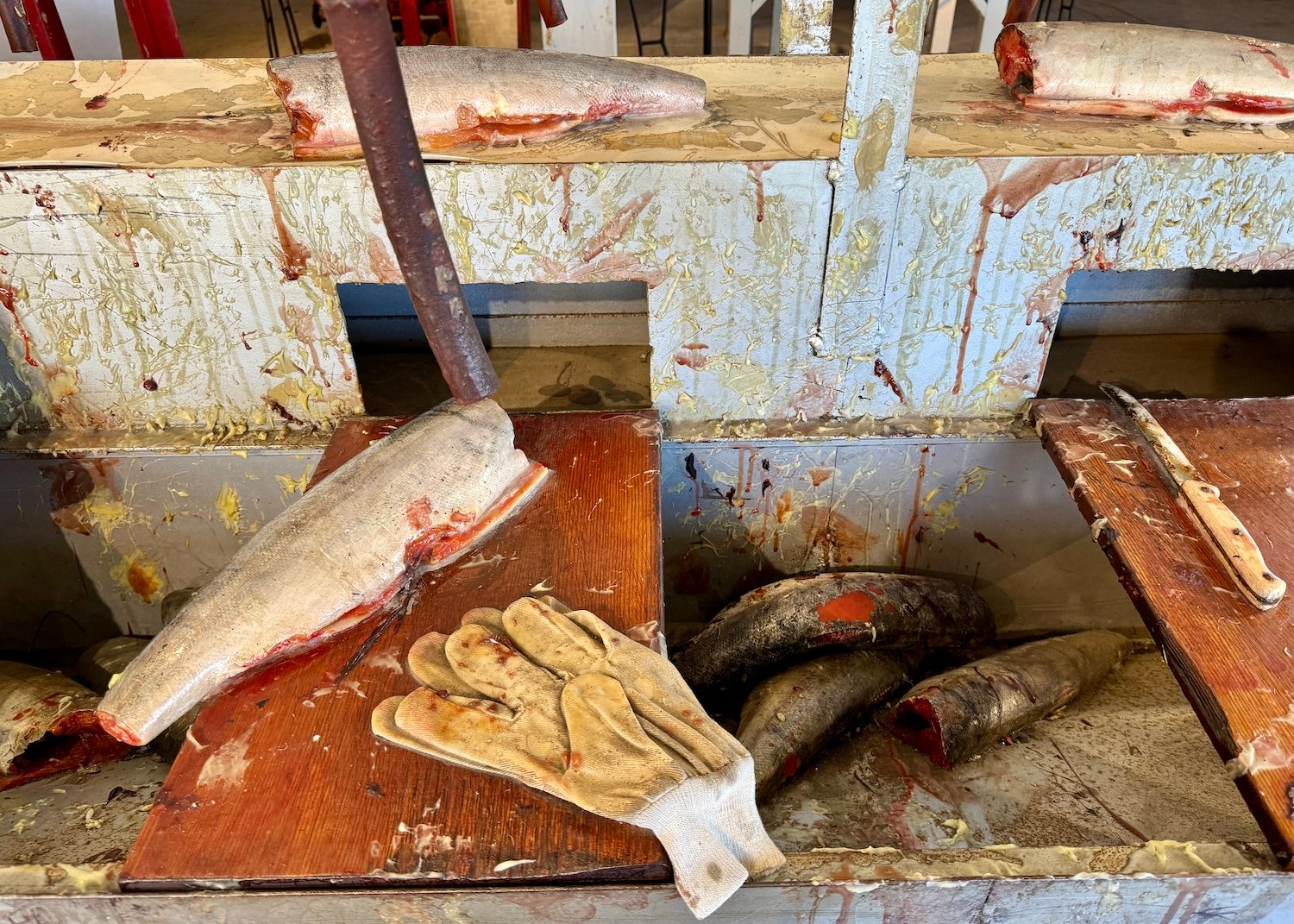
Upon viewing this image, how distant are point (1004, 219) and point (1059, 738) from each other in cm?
142

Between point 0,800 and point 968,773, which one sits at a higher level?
point 0,800

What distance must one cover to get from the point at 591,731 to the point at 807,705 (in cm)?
95

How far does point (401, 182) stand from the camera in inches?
64.5

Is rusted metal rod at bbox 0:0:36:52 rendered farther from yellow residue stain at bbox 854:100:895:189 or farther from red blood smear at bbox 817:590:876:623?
red blood smear at bbox 817:590:876:623

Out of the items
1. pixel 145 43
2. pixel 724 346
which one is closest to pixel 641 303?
pixel 724 346

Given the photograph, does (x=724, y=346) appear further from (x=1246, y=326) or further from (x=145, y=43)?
(x=145, y=43)

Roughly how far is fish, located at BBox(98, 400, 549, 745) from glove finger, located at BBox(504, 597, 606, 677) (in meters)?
0.30

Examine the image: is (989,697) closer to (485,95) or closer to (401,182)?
(401,182)

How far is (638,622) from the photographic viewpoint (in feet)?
6.15

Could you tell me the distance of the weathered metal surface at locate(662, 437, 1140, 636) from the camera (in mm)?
2691

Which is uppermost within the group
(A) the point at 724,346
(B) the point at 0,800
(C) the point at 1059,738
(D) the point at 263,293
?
(D) the point at 263,293

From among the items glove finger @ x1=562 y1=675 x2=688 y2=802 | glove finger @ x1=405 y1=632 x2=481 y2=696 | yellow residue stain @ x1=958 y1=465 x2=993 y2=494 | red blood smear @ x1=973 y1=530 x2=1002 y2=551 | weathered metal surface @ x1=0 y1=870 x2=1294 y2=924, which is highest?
glove finger @ x1=562 y1=675 x2=688 y2=802

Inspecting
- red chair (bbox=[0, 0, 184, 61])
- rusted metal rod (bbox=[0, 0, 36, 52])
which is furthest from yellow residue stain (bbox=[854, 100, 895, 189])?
rusted metal rod (bbox=[0, 0, 36, 52])

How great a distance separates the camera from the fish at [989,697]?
2342mm
